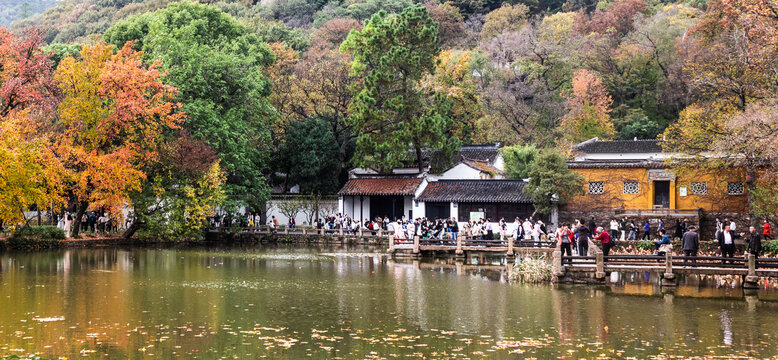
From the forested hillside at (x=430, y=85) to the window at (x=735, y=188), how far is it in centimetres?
357

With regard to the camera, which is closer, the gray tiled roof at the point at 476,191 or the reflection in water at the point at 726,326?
the reflection in water at the point at 726,326

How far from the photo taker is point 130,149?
35938 mm

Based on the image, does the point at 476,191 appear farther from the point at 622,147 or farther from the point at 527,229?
the point at 622,147

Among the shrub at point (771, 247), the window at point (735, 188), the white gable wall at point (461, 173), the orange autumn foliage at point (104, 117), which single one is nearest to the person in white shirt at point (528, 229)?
the shrub at point (771, 247)

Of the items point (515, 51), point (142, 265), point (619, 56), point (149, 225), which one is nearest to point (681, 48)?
point (619, 56)

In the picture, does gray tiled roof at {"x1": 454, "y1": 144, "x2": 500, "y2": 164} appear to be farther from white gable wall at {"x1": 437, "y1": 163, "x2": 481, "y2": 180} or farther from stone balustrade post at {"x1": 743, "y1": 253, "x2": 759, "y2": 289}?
stone balustrade post at {"x1": 743, "y1": 253, "x2": 759, "y2": 289}

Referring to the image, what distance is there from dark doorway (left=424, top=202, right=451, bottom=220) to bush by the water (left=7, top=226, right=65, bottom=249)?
2002 cm

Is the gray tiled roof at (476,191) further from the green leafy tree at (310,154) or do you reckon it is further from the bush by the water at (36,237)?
the bush by the water at (36,237)

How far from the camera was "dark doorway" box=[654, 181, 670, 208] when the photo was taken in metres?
38.8

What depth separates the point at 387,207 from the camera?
48.1 meters

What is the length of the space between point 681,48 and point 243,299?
45.9 metres

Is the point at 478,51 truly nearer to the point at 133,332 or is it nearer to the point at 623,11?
the point at 623,11

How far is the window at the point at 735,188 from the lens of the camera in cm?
3700

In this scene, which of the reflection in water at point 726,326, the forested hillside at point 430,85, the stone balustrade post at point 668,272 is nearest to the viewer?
the reflection in water at point 726,326
